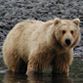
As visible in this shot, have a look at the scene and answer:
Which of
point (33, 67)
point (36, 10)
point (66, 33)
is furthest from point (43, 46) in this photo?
point (36, 10)

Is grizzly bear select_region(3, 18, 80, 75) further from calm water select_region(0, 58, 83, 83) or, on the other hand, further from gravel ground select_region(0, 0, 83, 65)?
gravel ground select_region(0, 0, 83, 65)

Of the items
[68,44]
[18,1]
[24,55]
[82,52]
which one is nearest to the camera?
[68,44]

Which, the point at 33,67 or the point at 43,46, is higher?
the point at 43,46

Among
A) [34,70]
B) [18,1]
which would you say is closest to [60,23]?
[34,70]

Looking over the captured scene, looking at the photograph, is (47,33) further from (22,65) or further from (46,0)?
(46,0)

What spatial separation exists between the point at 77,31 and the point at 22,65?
2.03 meters

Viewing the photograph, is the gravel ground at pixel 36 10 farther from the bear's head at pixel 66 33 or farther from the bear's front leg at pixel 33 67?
the bear's head at pixel 66 33

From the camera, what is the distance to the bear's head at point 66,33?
44.5ft

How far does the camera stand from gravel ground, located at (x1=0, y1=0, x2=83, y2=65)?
2409cm

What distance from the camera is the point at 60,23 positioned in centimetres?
1394

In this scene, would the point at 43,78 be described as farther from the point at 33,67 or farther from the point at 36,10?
the point at 36,10

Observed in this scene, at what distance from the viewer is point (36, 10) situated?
25.9 meters

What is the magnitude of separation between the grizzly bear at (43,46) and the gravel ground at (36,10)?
6.96 metres

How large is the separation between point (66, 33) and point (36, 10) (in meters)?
12.4
